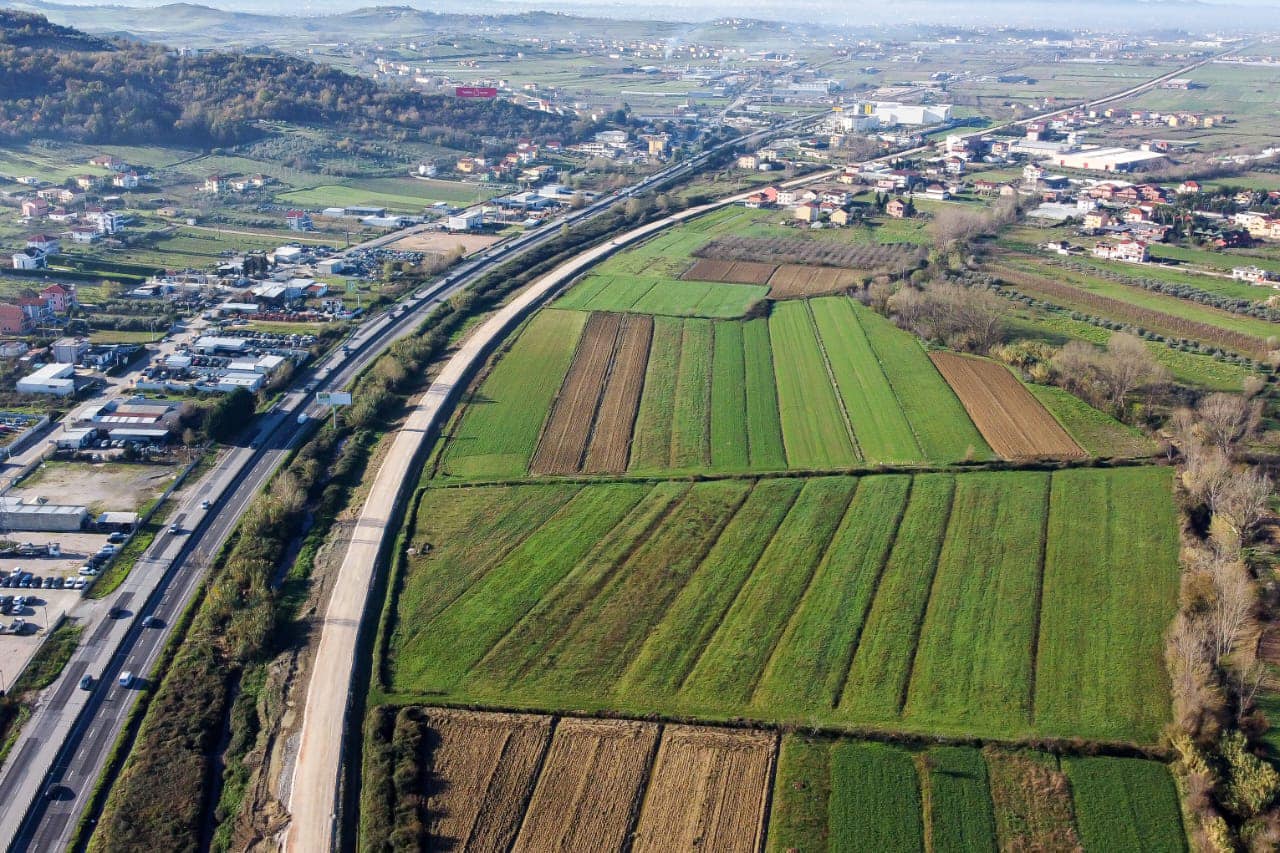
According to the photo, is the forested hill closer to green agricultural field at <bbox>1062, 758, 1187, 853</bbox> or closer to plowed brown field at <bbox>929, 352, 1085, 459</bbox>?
plowed brown field at <bbox>929, 352, 1085, 459</bbox>

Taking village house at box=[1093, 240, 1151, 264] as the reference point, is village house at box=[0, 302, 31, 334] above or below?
above

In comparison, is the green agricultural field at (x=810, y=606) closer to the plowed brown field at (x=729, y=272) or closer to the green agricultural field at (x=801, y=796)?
the green agricultural field at (x=801, y=796)

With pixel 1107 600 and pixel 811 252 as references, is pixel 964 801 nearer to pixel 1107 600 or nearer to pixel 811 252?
pixel 1107 600

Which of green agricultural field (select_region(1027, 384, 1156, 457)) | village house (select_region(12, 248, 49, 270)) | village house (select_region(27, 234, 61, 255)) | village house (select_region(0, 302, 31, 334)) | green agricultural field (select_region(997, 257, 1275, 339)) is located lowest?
green agricultural field (select_region(1027, 384, 1156, 457))

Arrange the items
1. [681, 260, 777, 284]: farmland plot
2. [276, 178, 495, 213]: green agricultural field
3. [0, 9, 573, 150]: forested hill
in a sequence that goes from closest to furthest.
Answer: [681, 260, 777, 284]: farmland plot, [276, 178, 495, 213]: green agricultural field, [0, 9, 573, 150]: forested hill

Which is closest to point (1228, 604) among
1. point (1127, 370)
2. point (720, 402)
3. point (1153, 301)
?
point (1127, 370)

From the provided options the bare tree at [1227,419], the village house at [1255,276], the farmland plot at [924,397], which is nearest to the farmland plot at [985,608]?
the farmland plot at [924,397]

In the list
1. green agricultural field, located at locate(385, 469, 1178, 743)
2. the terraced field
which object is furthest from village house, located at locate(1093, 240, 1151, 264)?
green agricultural field, located at locate(385, 469, 1178, 743)

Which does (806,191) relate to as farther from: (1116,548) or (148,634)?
(148,634)
